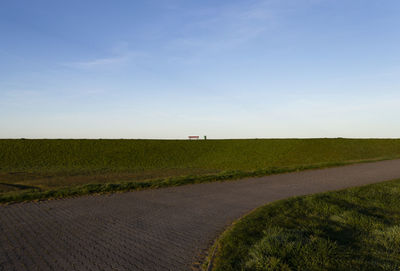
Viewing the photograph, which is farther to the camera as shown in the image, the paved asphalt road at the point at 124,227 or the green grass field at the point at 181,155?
the green grass field at the point at 181,155

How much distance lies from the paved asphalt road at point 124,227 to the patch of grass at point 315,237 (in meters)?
0.71

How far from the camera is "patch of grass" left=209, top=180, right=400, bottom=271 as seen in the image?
464 cm

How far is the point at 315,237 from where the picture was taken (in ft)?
18.5

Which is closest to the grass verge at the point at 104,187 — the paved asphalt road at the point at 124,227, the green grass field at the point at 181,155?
the paved asphalt road at the point at 124,227

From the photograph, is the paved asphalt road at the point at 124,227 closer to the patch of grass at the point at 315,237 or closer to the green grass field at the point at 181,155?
the patch of grass at the point at 315,237

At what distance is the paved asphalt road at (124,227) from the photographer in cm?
493

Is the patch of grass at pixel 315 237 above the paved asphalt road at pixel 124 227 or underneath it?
above

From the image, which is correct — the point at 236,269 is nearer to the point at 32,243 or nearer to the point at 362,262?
the point at 362,262

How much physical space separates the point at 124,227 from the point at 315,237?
4442 mm

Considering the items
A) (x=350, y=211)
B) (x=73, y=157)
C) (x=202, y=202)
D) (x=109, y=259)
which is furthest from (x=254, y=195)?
(x=73, y=157)

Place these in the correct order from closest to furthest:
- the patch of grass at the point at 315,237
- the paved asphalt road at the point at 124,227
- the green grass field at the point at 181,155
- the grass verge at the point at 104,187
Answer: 1. the patch of grass at the point at 315,237
2. the paved asphalt road at the point at 124,227
3. the grass verge at the point at 104,187
4. the green grass field at the point at 181,155

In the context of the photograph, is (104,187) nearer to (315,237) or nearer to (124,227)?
(124,227)

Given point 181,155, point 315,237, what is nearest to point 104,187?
point 315,237

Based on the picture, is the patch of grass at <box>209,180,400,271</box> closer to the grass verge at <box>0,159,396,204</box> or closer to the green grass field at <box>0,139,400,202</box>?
the grass verge at <box>0,159,396,204</box>
